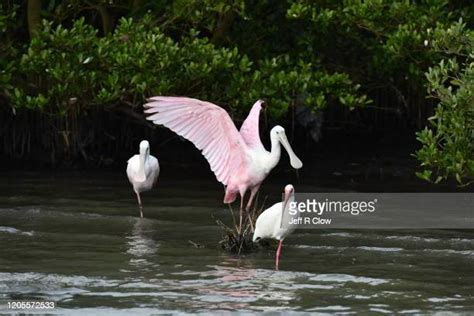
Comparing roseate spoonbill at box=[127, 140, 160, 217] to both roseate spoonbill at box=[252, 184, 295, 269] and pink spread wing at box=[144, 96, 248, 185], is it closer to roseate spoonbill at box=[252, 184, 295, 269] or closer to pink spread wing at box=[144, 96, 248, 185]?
pink spread wing at box=[144, 96, 248, 185]

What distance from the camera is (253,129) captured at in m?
11.2

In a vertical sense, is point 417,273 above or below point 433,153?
below

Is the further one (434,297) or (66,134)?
(66,134)

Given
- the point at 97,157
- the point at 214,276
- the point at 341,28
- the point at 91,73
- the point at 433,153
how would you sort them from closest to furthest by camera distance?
the point at 214,276
the point at 433,153
the point at 91,73
the point at 341,28
the point at 97,157

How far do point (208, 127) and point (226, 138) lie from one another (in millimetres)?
194

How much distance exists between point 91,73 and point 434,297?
253 inches

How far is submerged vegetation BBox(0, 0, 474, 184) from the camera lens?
1396 cm

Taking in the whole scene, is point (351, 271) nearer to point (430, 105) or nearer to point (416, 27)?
point (416, 27)

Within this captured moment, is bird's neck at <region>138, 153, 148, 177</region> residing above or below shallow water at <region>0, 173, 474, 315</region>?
above

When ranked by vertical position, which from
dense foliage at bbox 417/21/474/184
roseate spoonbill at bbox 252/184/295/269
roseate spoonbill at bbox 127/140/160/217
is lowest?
roseate spoonbill at bbox 252/184/295/269

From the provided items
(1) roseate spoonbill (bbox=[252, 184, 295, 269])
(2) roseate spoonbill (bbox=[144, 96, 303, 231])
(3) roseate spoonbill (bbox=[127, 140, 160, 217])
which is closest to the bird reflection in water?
(3) roseate spoonbill (bbox=[127, 140, 160, 217])

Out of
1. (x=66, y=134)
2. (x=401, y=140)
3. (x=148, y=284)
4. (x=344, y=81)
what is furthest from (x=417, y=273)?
(x=401, y=140)

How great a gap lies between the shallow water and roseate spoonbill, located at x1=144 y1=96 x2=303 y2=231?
0.62m

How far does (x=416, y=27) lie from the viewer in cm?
1417
